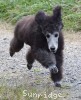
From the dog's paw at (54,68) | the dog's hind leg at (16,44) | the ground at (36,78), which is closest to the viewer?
the ground at (36,78)

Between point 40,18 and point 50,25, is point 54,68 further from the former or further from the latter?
point 40,18

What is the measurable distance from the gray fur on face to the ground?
2.15ft

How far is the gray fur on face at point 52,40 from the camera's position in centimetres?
776

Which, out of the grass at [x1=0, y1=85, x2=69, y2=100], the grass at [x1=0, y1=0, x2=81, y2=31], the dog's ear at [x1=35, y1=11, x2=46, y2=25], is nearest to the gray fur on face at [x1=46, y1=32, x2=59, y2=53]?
the dog's ear at [x1=35, y1=11, x2=46, y2=25]

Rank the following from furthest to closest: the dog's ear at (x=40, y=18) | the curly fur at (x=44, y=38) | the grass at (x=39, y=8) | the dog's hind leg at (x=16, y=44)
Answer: the grass at (x=39, y=8)
the dog's hind leg at (x=16, y=44)
the dog's ear at (x=40, y=18)
the curly fur at (x=44, y=38)

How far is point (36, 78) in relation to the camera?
869 centimetres

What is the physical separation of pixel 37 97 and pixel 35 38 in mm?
1945

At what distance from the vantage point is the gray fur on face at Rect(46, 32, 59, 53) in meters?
7.76

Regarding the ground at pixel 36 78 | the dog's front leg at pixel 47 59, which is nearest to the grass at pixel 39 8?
the ground at pixel 36 78

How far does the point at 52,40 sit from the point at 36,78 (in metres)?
1.10

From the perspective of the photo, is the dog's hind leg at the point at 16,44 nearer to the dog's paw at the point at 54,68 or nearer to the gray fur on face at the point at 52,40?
the gray fur on face at the point at 52,40

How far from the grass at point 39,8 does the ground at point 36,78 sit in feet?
4.51

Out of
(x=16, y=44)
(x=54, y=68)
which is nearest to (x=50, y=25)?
(x=54, y=68)

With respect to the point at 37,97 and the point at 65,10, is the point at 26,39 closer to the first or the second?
the point at 37,97
